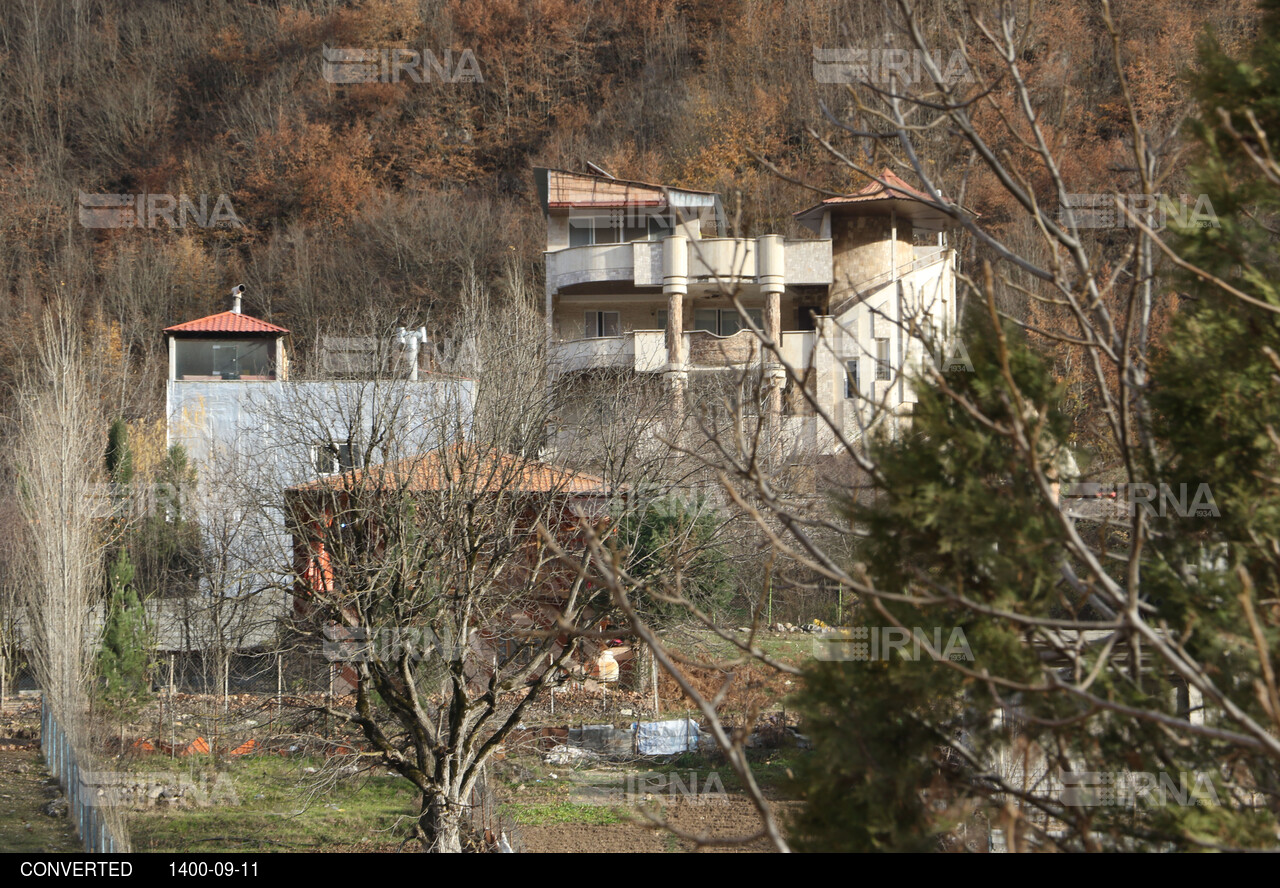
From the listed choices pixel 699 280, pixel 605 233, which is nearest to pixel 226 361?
pixel 605 233

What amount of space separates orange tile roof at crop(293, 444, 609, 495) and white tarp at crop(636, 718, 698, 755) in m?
5.42

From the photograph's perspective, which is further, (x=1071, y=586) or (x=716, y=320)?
(x=716, y=320)

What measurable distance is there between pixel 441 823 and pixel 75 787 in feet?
23.9

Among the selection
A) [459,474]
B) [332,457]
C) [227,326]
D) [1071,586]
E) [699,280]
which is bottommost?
[1071,586]

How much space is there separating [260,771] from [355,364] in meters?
6.83

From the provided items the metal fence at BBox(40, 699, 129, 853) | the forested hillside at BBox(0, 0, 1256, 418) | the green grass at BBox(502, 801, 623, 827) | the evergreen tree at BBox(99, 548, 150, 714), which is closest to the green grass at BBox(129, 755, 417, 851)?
the metal fence at BBox(40, 699, 129, 853)

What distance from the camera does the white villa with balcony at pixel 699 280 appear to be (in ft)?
98.0

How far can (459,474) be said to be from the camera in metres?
12.9

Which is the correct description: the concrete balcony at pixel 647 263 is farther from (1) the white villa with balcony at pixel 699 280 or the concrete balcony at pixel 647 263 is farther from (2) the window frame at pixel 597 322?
(2) the window frame at pixel 597 322

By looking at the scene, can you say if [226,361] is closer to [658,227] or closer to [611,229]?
[611,229]

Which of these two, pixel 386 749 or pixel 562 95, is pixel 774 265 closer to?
pixel 386 749

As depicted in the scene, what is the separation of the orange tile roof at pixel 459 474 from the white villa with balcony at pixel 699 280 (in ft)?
47.3

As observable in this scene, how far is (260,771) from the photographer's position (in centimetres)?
1778

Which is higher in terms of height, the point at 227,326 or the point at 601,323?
the point at 601,323
